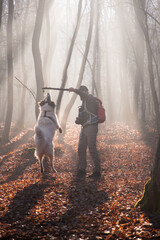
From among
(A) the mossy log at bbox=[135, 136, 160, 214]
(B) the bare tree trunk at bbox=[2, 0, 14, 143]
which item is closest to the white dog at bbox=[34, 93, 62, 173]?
(A) the mossy log at bbox=[135, 136, 160, 214]

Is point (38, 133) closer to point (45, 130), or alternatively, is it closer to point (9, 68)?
point (45, 130)

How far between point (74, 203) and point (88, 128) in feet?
8.52

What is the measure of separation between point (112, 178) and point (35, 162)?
145 inches

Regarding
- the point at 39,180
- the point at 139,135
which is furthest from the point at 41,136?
the point at 139,135

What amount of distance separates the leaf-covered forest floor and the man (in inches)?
17.8

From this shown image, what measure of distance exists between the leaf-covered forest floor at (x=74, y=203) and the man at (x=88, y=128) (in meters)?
0.45

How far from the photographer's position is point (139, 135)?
682 inches

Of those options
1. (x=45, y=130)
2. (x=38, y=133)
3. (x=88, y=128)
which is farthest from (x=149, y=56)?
(x=38, y=133)

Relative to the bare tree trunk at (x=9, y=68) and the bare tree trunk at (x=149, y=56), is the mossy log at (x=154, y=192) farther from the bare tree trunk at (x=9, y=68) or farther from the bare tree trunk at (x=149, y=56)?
the bare tree trunk at (x=9, y=68)

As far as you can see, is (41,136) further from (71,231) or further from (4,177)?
(71,231)

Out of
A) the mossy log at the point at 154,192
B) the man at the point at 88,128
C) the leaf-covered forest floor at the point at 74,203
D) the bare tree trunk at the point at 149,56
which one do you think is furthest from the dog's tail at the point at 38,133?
the bare tree trunk at the point at 149,56

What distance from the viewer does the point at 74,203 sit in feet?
19.2

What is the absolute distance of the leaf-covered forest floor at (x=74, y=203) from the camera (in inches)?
171

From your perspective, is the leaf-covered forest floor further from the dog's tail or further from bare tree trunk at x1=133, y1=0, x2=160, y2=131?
bare tree trunk at x1=133, y1=0, x2=160, y2=131
